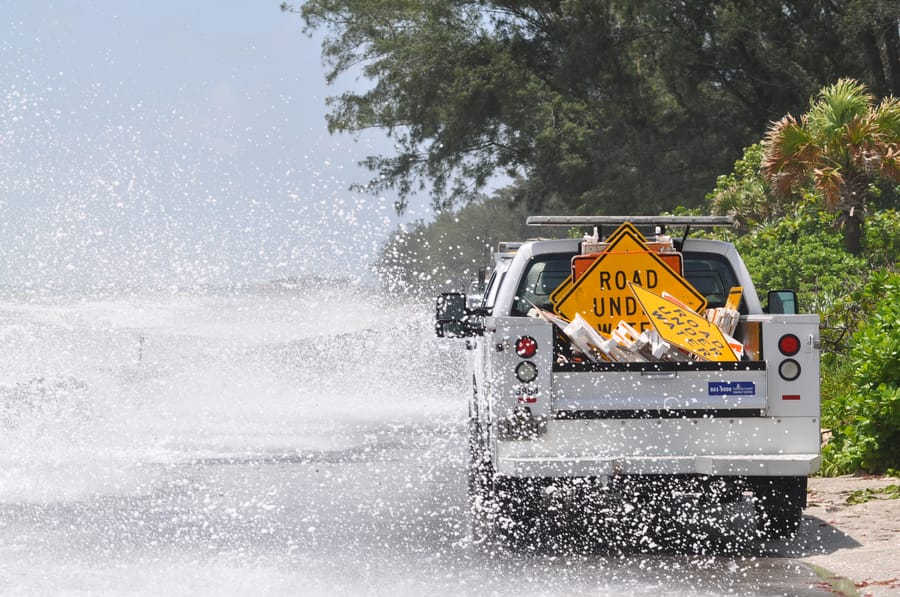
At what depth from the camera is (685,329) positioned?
858 cm

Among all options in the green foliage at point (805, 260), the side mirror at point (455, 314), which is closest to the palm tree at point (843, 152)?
the green foliage at point (805, 260)

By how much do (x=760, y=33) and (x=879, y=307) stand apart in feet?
112

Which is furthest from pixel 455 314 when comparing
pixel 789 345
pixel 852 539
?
pixel 852 539

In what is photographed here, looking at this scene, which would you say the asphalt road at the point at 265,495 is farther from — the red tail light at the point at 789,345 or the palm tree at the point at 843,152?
the palm tree at the point at 843,152

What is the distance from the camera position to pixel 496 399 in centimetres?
827

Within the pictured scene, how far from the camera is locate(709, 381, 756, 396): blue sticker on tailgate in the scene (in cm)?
824

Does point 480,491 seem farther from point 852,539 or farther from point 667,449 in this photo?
point 852,539

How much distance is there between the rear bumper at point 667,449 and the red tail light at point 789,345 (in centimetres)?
38

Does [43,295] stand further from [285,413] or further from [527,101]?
[285,413]

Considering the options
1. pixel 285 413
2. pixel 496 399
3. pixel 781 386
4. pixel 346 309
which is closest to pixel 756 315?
pixel 781 386

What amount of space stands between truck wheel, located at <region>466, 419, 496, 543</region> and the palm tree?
590 inches

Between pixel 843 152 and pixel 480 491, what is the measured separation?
15.9 meters

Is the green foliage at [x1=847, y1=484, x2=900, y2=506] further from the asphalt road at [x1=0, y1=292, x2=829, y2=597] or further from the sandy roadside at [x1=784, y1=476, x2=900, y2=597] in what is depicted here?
the asphalt road at [x1=0, y1=292, x2=829, y2=597]

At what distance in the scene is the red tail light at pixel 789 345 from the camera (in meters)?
8.32
